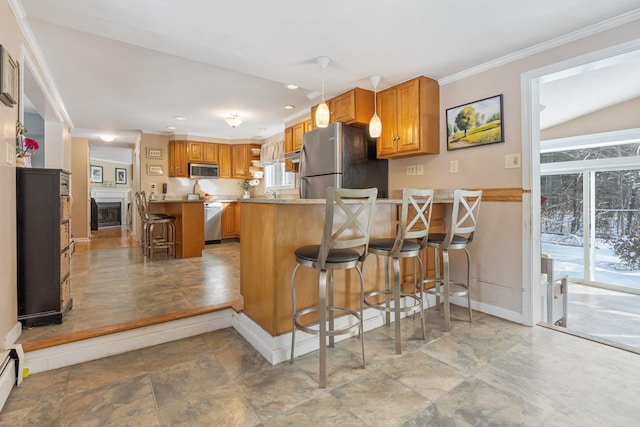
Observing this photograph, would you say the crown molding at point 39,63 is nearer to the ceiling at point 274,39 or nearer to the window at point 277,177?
the ceiling at point 274,39

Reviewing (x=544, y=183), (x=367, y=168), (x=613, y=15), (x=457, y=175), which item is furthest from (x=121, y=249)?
(x=544, y=183)

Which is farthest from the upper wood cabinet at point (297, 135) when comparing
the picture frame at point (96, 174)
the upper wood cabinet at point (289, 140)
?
the picture frame at point (96, 174)

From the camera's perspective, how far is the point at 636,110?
410 cm

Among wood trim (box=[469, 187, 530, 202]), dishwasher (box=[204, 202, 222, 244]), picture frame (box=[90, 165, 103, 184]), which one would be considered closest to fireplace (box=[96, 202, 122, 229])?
picture frame (box=[90, 165, 103, 184])

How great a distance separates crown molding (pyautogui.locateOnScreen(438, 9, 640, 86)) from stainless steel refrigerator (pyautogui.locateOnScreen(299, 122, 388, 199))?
1.11 meters

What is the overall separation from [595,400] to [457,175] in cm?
198

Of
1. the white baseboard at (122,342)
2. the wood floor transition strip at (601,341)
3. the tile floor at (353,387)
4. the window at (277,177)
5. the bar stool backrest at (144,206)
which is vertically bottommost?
the tile floor at (353,387)

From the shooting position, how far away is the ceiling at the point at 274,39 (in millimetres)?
1986

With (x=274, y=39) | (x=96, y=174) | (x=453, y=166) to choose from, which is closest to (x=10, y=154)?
(x=274, y=39)

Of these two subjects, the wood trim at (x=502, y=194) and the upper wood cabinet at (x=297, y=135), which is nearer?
the wood trim at (x=502, y=194)

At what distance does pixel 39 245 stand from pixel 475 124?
3602 mm

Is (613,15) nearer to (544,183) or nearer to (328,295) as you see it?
(328,295)

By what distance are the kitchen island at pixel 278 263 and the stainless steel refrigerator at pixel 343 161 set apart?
144cm

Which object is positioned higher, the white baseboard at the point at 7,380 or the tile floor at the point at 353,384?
the white baseboard at the point at 7,380
